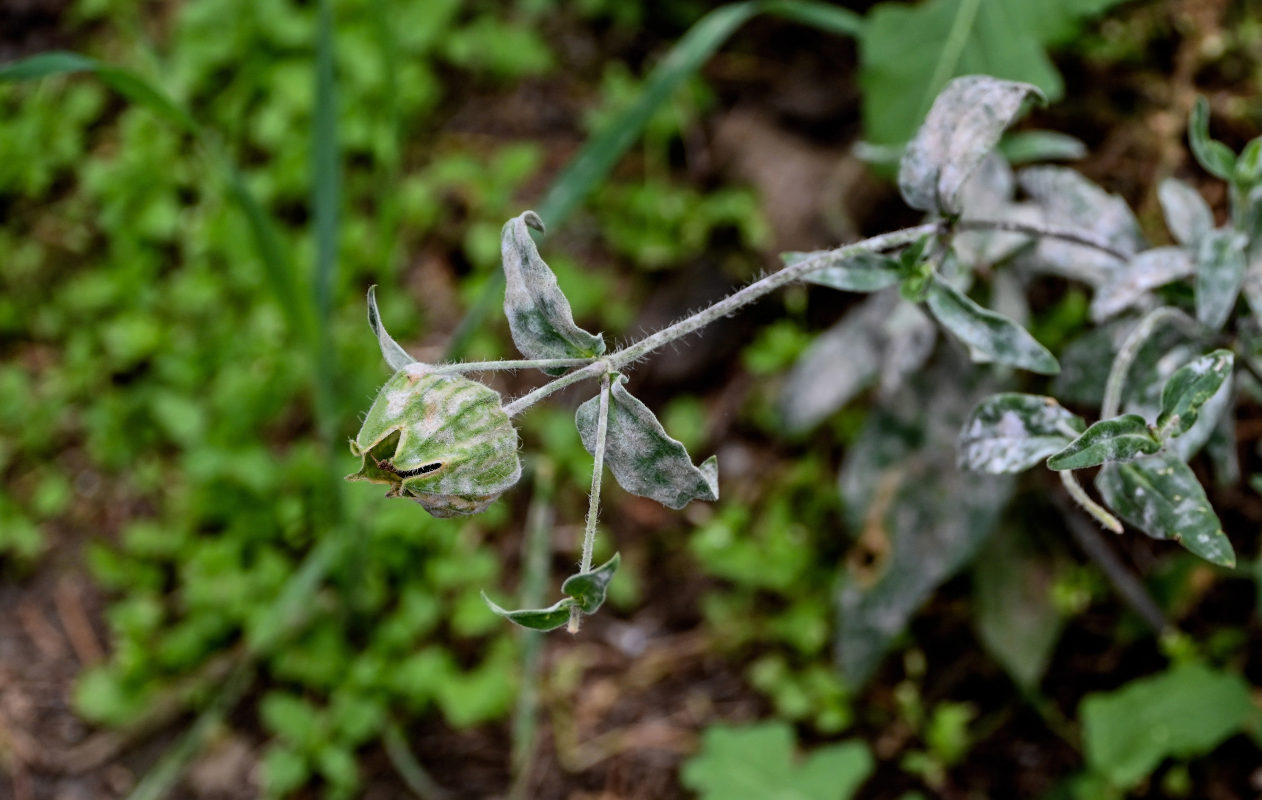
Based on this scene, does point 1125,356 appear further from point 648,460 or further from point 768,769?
point 768,769

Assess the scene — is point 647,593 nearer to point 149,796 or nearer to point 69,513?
point 149,796

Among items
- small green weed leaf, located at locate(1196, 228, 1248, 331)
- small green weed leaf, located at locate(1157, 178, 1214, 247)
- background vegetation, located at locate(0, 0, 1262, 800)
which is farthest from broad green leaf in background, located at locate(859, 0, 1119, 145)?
small green weed leaf, located at locate(1196, 228, 1248, 331)

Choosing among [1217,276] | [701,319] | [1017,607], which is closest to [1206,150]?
[1217,276]

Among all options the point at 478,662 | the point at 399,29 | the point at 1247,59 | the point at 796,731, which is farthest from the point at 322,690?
the point at 1247,59

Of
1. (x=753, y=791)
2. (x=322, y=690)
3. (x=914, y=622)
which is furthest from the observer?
(x=322, y=690)

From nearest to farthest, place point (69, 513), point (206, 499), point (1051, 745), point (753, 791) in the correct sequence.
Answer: point (753, 791) < point (1051, 745) < point (206, 499) < point (69, 513)

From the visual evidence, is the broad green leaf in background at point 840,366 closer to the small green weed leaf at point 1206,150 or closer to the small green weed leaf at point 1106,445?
the small green weed leaf at point 1206,150

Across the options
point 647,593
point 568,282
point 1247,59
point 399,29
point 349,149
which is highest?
point 399,29
